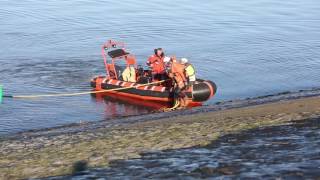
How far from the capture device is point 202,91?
1833cm

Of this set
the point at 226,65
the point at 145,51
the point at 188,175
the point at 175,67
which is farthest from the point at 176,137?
the point at 145,51

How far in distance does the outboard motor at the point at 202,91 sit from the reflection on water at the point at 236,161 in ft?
25.3

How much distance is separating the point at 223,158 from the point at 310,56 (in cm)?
2048

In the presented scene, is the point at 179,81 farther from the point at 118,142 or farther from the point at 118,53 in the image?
the point at 118,142

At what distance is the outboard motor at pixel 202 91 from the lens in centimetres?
1825

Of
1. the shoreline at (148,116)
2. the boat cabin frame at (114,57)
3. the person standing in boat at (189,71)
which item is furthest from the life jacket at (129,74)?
the person standing in boat at (189,71)

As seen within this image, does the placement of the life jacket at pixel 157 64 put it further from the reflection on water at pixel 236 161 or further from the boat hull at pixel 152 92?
the reflection on water at pixel 236 161

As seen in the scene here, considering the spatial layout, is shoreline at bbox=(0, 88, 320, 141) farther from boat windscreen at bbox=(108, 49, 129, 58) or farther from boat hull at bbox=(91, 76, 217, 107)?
boat windscreen at bbox=(108, 49, 129, 58)

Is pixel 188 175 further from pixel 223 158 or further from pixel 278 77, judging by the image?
pixel 278 77

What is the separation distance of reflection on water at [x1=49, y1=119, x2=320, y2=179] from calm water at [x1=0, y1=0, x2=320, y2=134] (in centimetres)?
840

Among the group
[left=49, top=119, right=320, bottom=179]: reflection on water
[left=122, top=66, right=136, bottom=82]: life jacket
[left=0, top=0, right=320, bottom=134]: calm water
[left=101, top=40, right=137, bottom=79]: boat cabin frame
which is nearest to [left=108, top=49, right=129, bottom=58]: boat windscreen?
[left=101, top=40, right=137, bottom=79]: boat cabin frame

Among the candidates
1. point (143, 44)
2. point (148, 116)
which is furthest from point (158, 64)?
point (143, 44)

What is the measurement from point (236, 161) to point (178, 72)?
368 inches

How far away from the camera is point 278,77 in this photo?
79.2 feet
